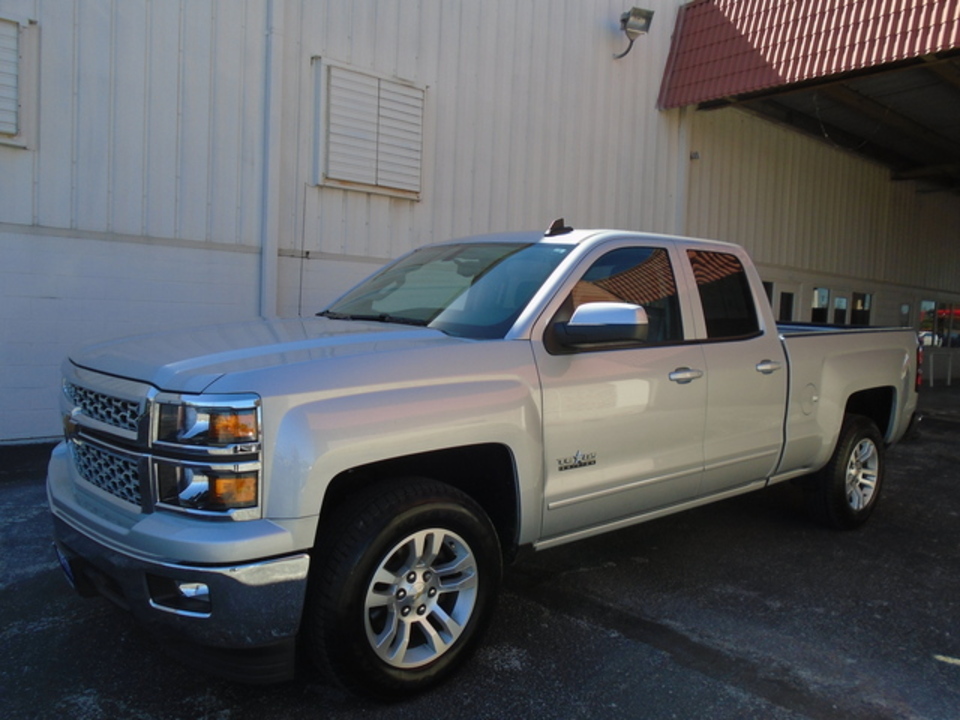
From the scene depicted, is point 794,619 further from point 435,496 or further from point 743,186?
point 743,186

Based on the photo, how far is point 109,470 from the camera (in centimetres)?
286

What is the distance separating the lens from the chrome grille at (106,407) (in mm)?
2709

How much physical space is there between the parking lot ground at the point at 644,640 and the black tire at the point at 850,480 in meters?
0.16

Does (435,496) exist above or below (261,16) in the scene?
below

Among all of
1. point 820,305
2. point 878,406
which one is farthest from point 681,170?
point 878,406

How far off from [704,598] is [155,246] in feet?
19.9

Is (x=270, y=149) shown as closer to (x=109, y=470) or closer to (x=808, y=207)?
(x=109, y=470)

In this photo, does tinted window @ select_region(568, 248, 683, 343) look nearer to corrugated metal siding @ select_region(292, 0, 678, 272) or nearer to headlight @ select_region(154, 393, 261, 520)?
headlight @ select_region(154, 393, 261, 520)

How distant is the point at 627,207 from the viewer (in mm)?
12102

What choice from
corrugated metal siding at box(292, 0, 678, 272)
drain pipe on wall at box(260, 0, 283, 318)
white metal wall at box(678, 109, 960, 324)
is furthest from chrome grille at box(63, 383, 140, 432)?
white metal wall at box(678, 109, 960, 324)

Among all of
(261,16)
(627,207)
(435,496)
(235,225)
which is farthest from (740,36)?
(435,496)

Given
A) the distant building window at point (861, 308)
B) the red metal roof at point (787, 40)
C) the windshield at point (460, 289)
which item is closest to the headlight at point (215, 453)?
the windshield at point (460, 289)

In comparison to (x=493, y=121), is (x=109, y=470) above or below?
below

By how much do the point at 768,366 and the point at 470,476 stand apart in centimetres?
209
